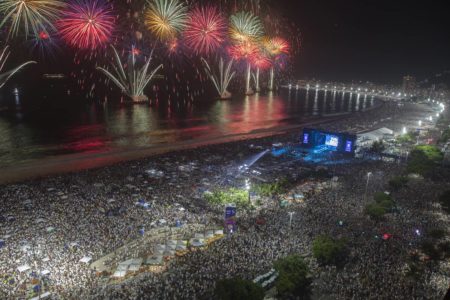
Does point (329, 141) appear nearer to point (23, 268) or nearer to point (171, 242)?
point (171, 242)

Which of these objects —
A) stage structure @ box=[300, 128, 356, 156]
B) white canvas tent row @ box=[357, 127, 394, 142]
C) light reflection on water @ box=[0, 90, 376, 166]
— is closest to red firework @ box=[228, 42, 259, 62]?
light reflection on water @ box=[0, 90, 376, 166]

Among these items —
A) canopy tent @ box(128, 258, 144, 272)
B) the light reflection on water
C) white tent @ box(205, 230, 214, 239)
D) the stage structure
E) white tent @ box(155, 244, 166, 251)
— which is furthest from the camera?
the light reflection on water

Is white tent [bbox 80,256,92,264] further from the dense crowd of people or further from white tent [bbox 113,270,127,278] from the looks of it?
white tent [bbox 113,270,127,278]

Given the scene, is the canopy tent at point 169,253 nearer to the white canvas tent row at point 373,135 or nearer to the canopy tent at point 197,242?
the canopy tent at point 197,242

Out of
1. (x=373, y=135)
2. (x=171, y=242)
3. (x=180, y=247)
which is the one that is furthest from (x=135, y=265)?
(x=373, y=135)

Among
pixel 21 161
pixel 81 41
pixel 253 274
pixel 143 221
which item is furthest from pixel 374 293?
pixel 81 41
